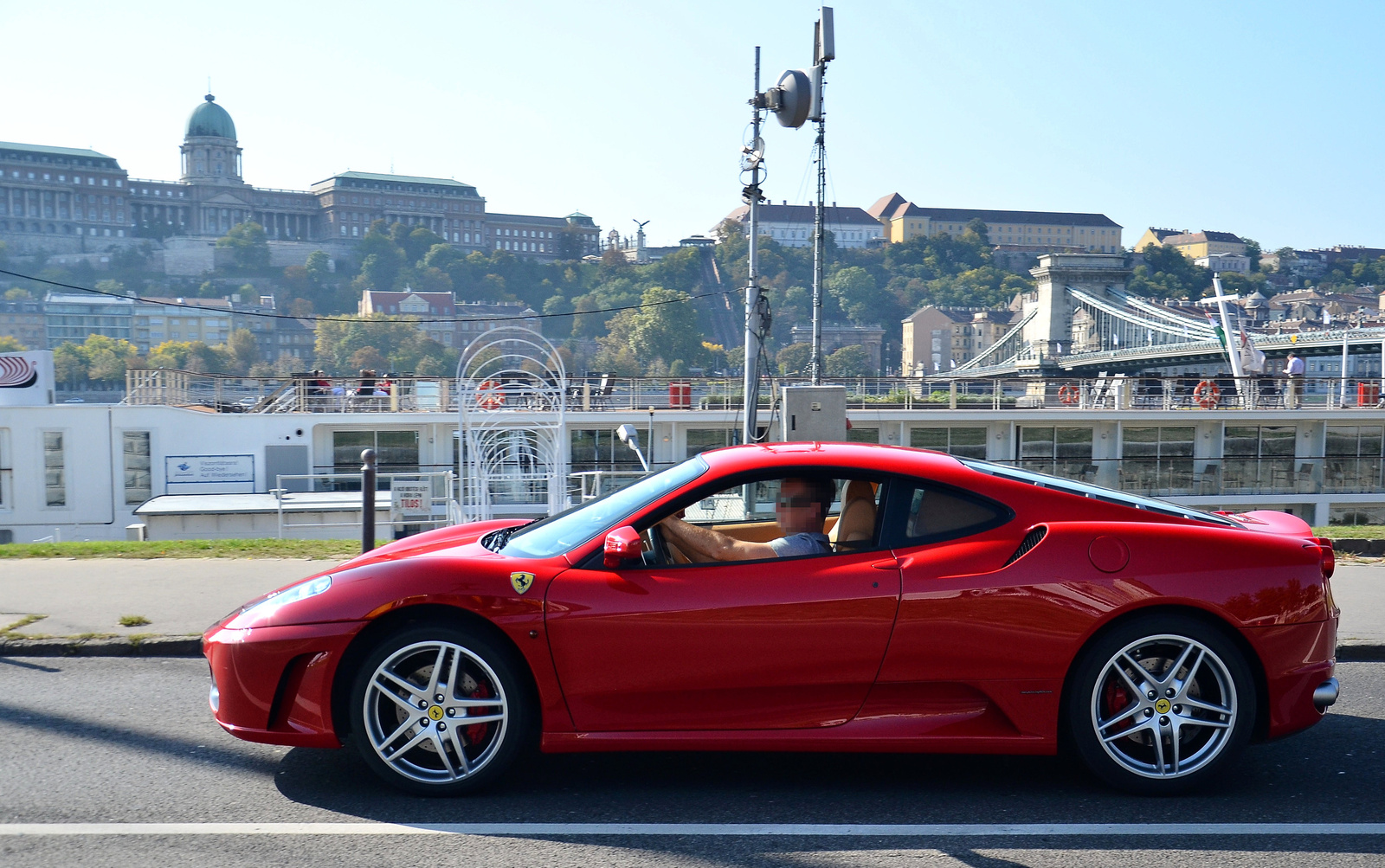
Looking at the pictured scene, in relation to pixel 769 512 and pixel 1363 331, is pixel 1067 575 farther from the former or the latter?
pixel 1363 331

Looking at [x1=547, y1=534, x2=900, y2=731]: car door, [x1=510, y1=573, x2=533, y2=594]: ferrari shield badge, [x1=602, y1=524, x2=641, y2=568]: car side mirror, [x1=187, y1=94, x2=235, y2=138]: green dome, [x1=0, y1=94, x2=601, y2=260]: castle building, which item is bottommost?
[x1=547, y1=534, x2=900, y2=731]: car door

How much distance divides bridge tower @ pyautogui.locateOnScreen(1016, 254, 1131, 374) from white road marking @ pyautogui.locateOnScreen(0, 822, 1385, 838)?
10230 cm

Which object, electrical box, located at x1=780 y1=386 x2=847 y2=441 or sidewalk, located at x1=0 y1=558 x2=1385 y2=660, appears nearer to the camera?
sidewalk, located at x1=0 y1=558 x2=1385 y2=660

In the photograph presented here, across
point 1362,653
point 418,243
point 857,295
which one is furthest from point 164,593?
point 418,243

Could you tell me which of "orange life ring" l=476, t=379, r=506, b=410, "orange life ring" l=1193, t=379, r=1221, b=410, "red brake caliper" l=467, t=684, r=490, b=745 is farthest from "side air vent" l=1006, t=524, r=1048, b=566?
"orange life ring" l=1193, t=379, r=1221, b=410

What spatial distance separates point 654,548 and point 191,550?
22.0ft

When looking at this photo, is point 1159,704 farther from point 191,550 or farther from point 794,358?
point 794,358

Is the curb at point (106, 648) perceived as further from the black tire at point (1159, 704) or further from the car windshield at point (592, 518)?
the black tire at point (1159, 704)

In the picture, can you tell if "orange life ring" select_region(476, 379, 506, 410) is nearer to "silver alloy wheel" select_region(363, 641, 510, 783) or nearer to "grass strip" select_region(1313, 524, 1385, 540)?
"grass strip" select_region(1313, 524, 1385, 540)

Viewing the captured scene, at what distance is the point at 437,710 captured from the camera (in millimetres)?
3680

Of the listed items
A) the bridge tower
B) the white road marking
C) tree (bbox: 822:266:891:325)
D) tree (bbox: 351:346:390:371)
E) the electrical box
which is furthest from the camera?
tree (bbox: 822:266:891:325)

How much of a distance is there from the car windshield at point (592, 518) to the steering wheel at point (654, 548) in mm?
103

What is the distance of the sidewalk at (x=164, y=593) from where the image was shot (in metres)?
6.09

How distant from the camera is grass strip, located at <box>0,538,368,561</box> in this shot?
8727 millimetres
